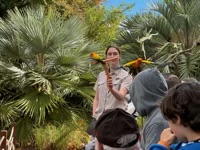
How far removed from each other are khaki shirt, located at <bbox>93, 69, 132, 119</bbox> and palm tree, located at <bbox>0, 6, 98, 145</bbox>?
369 cm

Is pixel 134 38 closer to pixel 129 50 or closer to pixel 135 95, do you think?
pixel 129 50

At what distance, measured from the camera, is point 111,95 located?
4.33 meters

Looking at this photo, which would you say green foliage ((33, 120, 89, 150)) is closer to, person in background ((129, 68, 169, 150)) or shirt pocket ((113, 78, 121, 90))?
shirt pocket ((113, 78, 121, 90))

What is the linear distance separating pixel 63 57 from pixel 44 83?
25.3 inches

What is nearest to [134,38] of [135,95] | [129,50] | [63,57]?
[129,50]

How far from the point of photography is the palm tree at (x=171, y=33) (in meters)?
10.6

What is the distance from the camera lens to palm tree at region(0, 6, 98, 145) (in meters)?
8.24

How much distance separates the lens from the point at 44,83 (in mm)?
8328

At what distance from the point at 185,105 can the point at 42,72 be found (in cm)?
684

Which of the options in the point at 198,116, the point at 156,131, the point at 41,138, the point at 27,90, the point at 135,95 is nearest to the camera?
the point at 198,116

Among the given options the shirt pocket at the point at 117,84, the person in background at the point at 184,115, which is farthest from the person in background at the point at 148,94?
the shirt pocket at the point at 117,84

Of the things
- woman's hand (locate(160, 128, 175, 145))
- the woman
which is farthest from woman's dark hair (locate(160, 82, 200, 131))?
the woman

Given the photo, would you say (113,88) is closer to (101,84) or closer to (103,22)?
(101,84)

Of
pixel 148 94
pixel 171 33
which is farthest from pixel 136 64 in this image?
pixel 171 33
